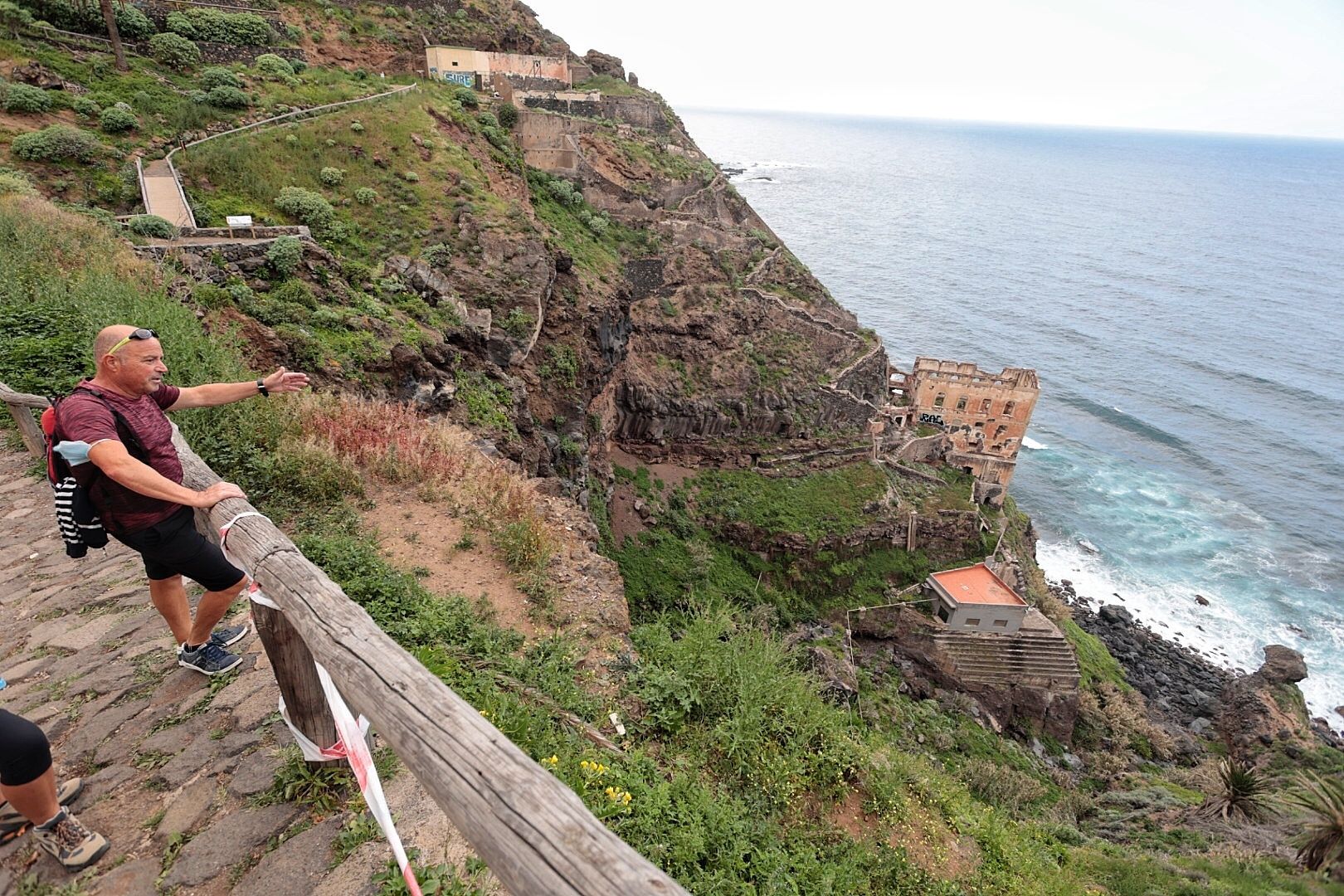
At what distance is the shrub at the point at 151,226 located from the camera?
49.6ft

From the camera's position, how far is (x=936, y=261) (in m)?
90.8

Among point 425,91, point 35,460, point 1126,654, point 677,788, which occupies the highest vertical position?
point 425,91

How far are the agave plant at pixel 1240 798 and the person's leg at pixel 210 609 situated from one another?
24.0m

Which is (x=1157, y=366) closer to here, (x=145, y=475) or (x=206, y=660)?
(x=206, y=660)

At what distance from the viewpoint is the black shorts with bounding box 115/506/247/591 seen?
4078mm

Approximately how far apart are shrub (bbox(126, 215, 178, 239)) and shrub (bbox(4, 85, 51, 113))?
8.49m

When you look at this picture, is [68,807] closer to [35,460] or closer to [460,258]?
[35,460]

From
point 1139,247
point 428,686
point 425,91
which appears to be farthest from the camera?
point 1139,247

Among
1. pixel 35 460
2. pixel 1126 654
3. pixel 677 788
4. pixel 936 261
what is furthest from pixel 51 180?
pixel 936 261

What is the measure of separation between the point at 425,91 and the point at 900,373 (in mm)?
31736

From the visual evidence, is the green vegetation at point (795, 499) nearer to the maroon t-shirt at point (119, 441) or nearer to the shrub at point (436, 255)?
the shrub at point (436, 255)

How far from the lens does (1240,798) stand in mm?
17203

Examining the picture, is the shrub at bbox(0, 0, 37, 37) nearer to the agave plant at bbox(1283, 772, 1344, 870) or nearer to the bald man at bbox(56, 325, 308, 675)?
the bald man at bbox(56, 325, 308, 675)

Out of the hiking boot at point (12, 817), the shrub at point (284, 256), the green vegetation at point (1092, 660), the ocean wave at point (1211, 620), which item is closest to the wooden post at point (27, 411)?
the hiking boot at point (12, 817)
